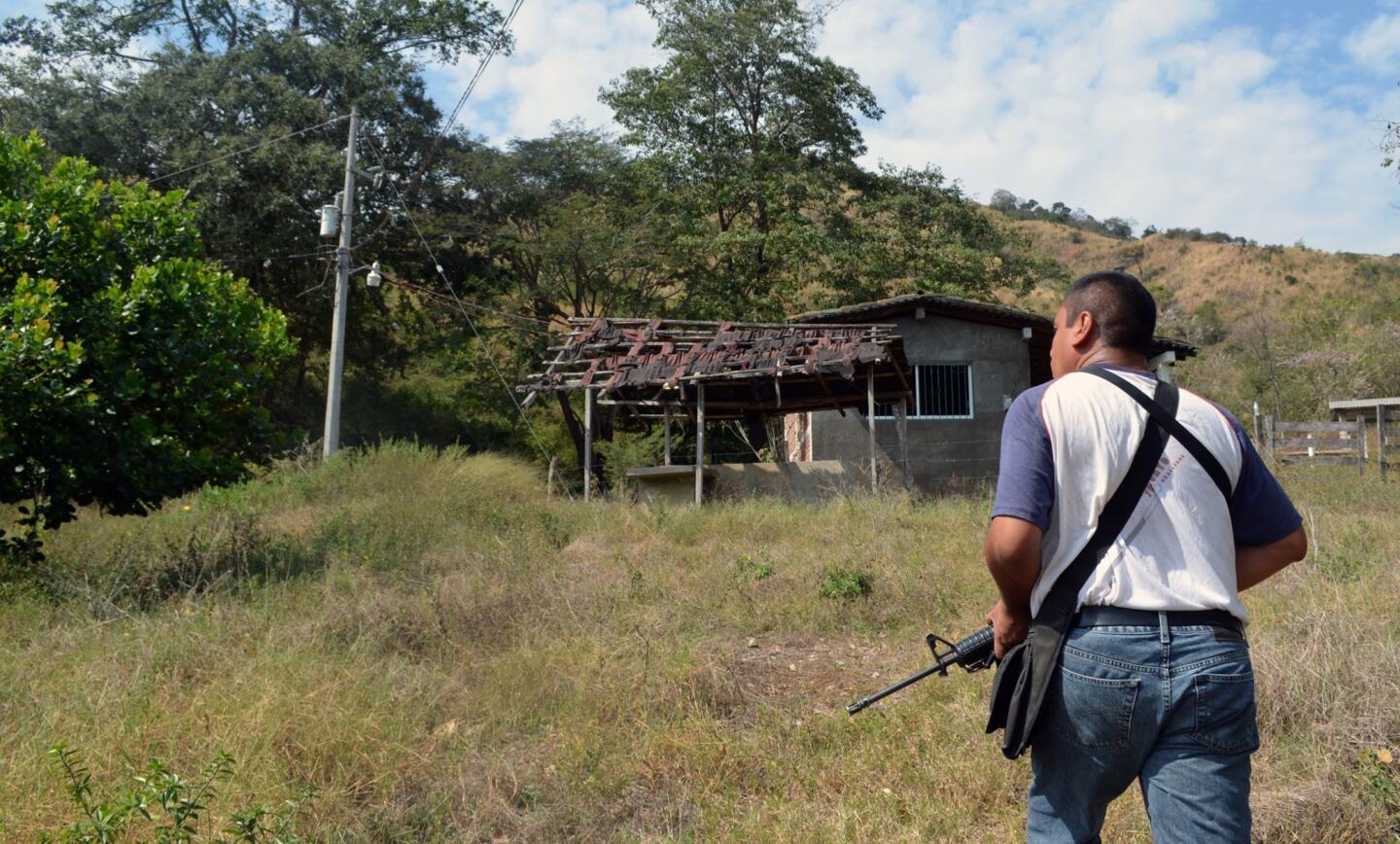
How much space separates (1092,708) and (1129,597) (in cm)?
25

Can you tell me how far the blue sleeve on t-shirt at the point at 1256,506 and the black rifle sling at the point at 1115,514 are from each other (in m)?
0.27

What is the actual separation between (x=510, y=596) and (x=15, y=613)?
307cm

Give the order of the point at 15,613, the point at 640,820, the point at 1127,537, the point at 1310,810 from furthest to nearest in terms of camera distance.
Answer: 1. the point at 15,613
2. the point at 640,820
3. the point at 1310,810
4. the point at 1127,537

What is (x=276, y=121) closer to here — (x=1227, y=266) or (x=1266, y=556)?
(x=1266, y=556)

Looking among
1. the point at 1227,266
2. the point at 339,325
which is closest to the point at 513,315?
the point at 339,325

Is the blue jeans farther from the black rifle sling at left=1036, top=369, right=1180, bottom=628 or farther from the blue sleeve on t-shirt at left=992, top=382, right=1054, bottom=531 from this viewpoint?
the blue sleeve on t-shirt at left=992, top=382, right=1054, bottom=531

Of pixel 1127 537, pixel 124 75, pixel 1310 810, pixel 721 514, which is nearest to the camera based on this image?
pixel 1127 537

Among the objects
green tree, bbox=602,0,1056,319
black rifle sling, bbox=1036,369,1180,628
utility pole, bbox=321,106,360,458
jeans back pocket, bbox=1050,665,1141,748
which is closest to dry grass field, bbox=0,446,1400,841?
jeans back pocket, bbox=1050,665,1141,748

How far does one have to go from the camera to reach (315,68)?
2122 centimetres

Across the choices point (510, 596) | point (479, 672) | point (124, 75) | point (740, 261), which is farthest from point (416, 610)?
point (124, 75)

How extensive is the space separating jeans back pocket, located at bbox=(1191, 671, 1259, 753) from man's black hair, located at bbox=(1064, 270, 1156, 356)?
2.49 feet

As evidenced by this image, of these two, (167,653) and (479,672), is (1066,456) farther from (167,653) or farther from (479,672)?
(167,653)

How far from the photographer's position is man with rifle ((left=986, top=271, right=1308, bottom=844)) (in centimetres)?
206

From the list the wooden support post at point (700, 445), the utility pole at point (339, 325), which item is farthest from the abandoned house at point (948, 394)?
the utility pole at point (339, 325)
